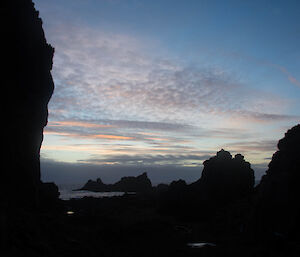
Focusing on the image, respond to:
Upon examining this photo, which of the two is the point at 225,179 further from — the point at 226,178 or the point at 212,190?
the point at 212,190

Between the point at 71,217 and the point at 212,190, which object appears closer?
the point at 71,217

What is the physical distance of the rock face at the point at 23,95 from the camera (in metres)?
32.5

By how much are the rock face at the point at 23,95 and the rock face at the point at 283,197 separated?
2863cm

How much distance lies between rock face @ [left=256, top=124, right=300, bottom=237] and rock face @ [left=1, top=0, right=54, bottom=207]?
28.6m

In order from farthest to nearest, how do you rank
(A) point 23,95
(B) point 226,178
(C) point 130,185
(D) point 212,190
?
1. (C) point 130,185
2. (B) point 226,178
3. (D) point 212,190
4. (A) point 23,95

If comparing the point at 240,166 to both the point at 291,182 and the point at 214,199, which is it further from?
the point at 291,182

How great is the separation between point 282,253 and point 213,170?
46.2 m

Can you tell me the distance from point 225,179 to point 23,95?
50831mm

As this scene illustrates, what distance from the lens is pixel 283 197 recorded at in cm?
2825

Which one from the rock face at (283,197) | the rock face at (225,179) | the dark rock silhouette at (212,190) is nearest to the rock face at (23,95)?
the rock face at (283,197)

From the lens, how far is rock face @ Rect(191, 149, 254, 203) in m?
65.6

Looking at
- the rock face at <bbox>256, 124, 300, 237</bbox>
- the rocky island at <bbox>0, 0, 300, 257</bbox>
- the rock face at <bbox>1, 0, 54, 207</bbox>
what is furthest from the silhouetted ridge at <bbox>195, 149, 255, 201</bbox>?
the rock face at <bbox>1, 0, 54, 207</bbox>

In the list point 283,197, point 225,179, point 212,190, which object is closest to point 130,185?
point 212,190

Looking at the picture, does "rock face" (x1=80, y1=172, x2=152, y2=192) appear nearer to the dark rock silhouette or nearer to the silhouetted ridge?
the silhouetted ridge
